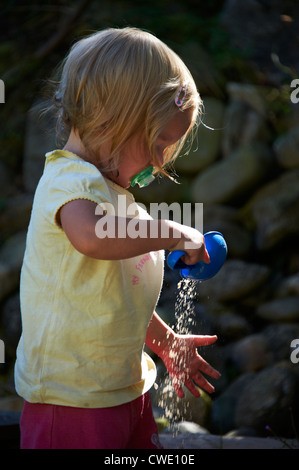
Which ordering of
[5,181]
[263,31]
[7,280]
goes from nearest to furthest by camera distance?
[7,280] < [5,181] < [263,31]

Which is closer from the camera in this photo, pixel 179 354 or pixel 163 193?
pixel 179 354

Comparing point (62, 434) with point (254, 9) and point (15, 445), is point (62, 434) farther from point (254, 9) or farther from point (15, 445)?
point (254, 9)

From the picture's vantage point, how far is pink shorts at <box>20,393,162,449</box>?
148 cm

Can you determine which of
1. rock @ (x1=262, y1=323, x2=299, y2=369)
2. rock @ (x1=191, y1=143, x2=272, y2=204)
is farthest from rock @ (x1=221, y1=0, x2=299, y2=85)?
rock @ (x1=262, y1=323, x2=299, y2=369)

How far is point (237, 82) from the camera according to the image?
5.84 metres

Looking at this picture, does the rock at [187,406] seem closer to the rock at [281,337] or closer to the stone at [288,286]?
the rock at [281,337]

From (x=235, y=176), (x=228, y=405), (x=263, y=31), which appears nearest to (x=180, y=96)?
(x=228, y=405)

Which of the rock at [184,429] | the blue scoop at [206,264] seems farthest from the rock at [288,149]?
the blue scoop at [206,264]

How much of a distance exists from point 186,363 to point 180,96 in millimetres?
832

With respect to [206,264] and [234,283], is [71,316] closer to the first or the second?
[206,264]

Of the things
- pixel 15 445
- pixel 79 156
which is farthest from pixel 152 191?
pixel 79 156

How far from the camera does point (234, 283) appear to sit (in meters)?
4.50

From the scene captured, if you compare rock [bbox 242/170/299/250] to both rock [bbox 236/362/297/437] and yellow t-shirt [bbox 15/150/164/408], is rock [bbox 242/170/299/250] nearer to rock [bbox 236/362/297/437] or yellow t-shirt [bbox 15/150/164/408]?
rock [bbox 236/362/297/437]

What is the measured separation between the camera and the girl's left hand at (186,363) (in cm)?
186
